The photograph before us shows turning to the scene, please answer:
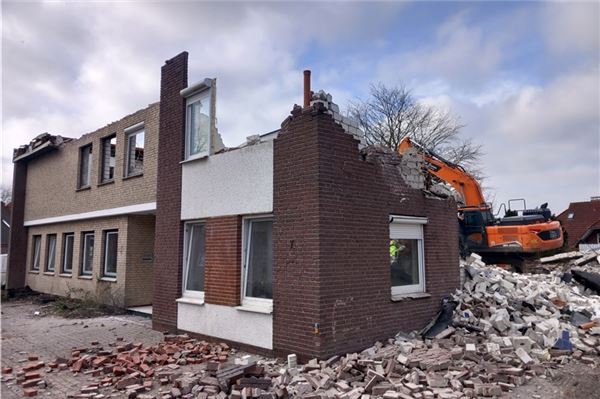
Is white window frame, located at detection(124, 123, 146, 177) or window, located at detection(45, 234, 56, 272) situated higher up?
white window frame, located at detection(124, 123, 146, 177)

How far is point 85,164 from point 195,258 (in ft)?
29.6

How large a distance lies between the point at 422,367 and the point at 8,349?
24.9ft

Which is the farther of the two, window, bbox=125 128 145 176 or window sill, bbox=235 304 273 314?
window, bbox=125 128 145 176

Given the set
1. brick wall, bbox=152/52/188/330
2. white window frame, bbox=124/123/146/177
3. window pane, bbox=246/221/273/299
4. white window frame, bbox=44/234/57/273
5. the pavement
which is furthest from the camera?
white window frame, bbox=44/234/57/273

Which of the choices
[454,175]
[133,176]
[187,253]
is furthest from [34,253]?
[454,175]

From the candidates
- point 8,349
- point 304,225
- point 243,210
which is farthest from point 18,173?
point 304,225

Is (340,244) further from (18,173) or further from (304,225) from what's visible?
(18,173)

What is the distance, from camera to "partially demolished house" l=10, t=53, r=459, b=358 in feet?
21.9

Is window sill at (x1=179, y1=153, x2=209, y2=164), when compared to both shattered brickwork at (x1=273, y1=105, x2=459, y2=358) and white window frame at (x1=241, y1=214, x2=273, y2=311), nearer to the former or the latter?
white window frame at (x1=241, y1=214, x2=273, y2=311)

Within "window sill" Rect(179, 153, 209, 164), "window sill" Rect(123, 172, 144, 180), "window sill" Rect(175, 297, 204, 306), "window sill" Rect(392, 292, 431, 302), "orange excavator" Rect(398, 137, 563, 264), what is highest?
"window sill" Rect(123, 172, 144, 180)

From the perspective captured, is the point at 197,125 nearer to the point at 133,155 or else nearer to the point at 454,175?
the point at 133,155

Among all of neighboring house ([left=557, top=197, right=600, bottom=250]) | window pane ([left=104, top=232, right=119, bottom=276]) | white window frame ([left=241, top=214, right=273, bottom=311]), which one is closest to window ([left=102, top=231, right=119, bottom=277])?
window pane ([left=104, top=232, right=119, bottom=276])

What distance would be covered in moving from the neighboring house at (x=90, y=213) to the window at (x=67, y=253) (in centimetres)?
4

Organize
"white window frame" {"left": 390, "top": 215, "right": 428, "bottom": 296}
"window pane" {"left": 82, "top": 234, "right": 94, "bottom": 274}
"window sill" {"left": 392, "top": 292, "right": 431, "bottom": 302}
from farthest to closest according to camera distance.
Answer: "window pane" {"left": 82, "top": 234, "right": 94, "bottom": 274} < "white window frame" {"left": 390, "top": 215, "right": 428, "bottom": 296} < "window sill" {"left": 392, "top": 292, "right": 431, "bottom": 302}
